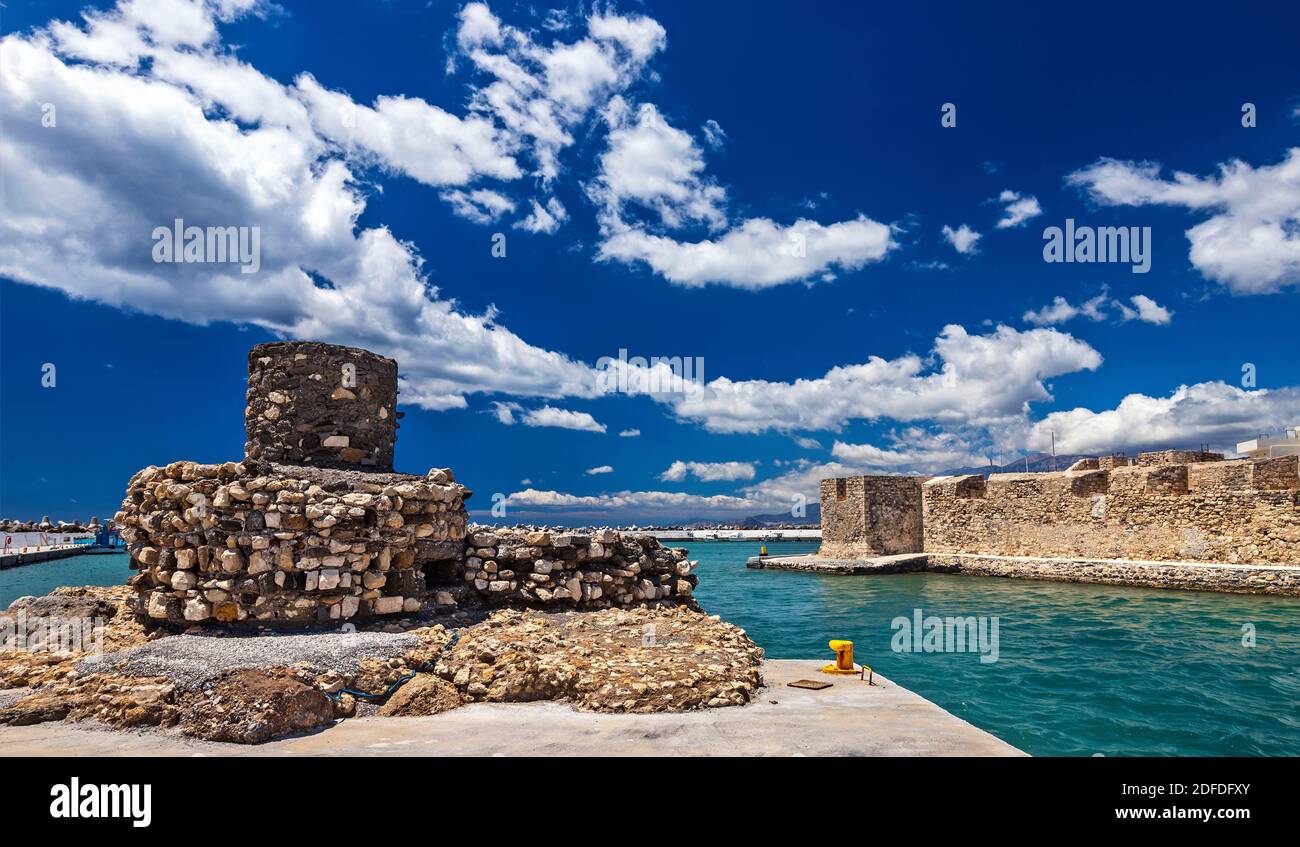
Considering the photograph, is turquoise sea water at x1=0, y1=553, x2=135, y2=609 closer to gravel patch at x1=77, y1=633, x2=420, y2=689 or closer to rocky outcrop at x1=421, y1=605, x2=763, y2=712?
gravel patch at x1=77, y1=633, x2=420, y2=689

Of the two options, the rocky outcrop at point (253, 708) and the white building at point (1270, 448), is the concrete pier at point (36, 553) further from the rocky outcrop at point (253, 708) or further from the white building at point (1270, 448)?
the white building at point (1270, 448)

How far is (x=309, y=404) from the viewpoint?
7539 millimetres

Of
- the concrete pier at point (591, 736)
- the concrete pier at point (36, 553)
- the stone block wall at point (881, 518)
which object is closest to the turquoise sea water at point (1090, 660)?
the concrete pier at point (591, 736)

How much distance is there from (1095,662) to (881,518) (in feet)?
86.1

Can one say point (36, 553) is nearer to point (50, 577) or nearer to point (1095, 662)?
point (50, 577)

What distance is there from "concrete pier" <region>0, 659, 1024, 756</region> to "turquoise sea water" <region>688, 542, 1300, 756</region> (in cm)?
48

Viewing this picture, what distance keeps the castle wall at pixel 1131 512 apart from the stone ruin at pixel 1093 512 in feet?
0.13

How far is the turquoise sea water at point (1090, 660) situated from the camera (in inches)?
319

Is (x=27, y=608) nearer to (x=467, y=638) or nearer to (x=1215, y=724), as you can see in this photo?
(x=467, y=638)

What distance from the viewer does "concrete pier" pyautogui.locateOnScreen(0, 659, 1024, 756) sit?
4.09m

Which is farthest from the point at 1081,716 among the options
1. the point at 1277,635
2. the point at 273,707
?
the point at 1277,635

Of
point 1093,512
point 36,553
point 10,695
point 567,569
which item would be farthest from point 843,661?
point 36,553
